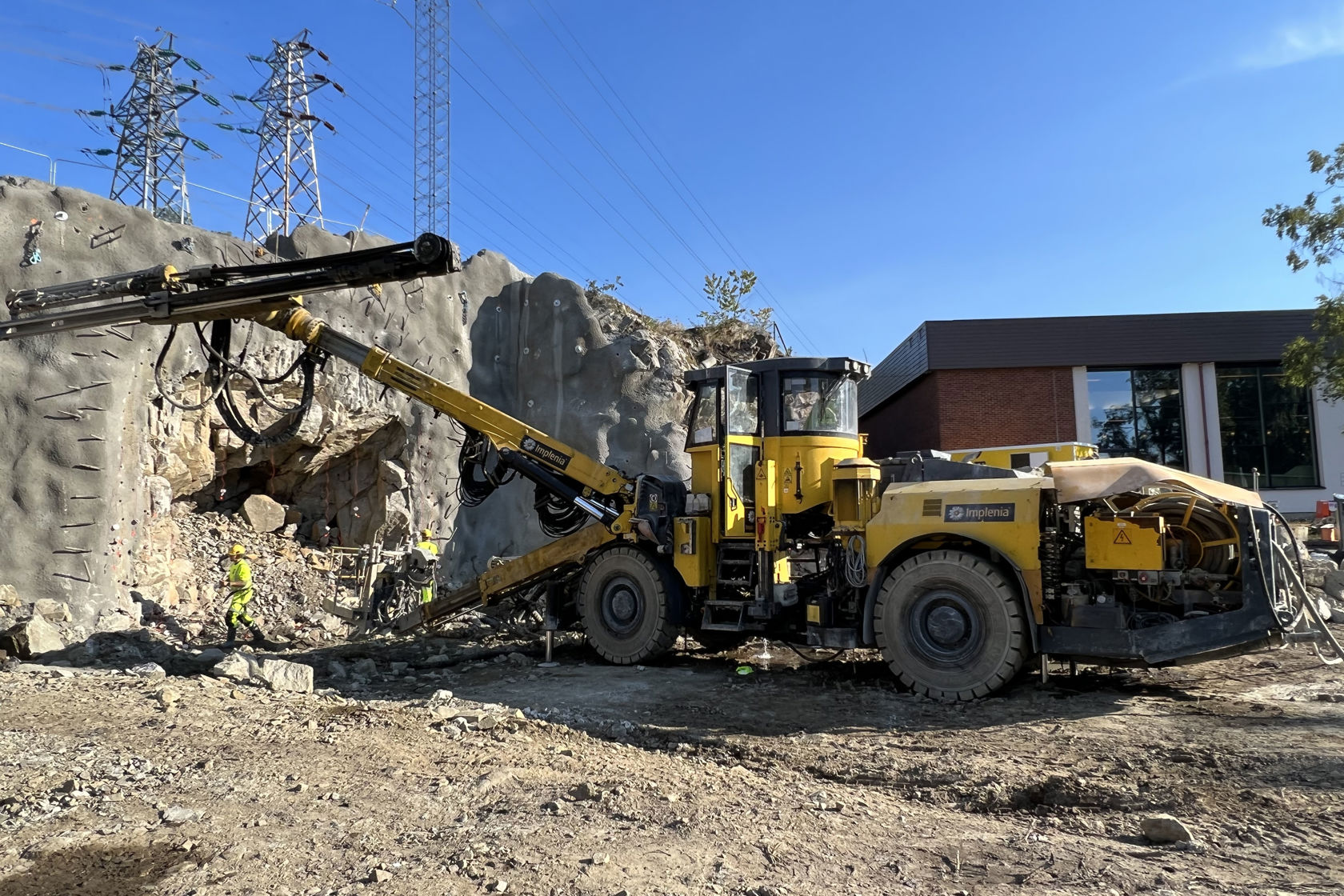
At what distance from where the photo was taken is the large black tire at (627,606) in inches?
349

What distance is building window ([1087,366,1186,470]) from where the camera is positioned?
23609mm

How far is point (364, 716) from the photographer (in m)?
6.30

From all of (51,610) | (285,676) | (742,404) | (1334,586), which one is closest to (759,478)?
(742,404)

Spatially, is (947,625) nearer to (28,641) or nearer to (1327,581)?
(1327,581)

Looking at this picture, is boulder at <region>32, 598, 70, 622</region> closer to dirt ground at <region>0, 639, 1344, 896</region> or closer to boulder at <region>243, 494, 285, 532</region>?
dirt ground at <region>0, 639, 1344, 896</region>

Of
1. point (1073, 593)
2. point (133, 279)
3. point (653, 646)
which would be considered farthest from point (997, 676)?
point (133, 279)

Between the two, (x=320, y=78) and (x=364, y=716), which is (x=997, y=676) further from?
(x=320, y=78)

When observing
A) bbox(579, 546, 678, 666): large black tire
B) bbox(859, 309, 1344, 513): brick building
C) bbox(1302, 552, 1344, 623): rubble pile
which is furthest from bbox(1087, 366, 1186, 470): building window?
bbox(579, 546, 678, 666): large black tire

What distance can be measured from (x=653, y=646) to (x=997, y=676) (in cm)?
336

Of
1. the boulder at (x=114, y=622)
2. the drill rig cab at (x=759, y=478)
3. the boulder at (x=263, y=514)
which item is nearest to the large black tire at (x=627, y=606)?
the drill rig cab at (x=759, y=478)

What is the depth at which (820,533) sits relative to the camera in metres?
8.68

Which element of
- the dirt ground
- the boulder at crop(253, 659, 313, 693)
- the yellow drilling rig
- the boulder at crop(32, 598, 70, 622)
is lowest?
the dirt ground

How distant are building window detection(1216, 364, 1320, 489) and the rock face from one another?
1512 centimetres

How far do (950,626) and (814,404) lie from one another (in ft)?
8.55
